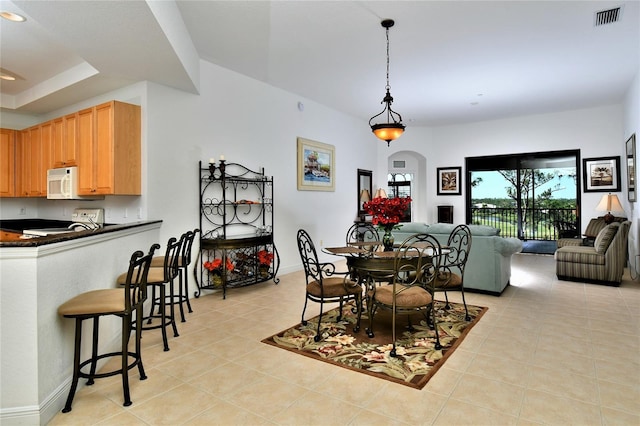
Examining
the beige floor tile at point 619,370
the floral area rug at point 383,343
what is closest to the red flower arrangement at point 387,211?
the floral area rug at point 383,343

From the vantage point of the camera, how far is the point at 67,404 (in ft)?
7.18

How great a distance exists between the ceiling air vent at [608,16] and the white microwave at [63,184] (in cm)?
620

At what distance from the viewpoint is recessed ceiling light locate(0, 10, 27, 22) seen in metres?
3.11

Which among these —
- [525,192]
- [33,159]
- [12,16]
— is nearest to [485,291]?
[525,192]

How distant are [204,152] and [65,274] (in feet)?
8.87

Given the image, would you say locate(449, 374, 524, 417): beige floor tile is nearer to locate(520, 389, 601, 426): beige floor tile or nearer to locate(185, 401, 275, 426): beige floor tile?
locate(520, 389, 601, 426): beige floor tile

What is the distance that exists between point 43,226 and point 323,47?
209 inches

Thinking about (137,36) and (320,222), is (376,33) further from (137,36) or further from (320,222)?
(320,222)

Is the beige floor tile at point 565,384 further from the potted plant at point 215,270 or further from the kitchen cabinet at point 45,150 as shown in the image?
the kitchen cabinet at point 45,150

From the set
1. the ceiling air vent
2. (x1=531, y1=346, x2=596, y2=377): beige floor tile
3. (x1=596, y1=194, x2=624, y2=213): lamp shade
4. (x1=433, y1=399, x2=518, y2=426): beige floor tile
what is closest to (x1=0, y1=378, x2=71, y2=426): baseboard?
(x1=433, y1=399, x2=518, y2=426): beige floor tile

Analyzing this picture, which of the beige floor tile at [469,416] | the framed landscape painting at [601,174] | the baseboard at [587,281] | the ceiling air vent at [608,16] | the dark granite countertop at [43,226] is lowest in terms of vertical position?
the beige floor tile at [469,416]

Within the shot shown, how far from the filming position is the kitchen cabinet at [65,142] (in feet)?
14.9

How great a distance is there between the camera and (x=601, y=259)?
5.15m

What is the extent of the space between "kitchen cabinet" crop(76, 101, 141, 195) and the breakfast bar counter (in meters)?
1.73
